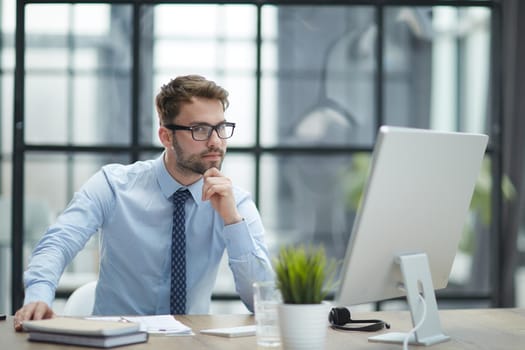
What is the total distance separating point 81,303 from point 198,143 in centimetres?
70

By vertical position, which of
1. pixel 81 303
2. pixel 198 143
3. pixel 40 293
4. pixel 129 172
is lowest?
pixel 81 303

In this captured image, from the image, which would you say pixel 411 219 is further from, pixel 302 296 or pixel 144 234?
pixel 144 234

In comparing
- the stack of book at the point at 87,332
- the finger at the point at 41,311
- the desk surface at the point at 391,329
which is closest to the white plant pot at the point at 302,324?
the desk surface at the point at 391,329

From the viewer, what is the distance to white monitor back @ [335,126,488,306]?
191 cm

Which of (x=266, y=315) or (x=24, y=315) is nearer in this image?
(x=266, y=315)

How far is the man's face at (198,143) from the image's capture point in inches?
112

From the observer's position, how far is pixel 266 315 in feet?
6.86

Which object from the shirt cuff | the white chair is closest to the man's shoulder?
the white chair

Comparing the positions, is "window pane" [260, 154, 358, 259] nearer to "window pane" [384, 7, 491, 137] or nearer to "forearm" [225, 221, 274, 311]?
"window pane" [384, 7, 491, 137]

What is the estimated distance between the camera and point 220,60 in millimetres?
4250

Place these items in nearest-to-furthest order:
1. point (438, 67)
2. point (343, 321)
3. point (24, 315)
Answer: point (24, 315) < point (343, 321) < point (438, 67)

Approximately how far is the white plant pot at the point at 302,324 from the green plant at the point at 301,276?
0.02 meters

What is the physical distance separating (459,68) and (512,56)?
0.28 metres

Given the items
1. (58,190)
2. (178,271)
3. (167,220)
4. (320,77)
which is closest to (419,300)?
(178,271)
